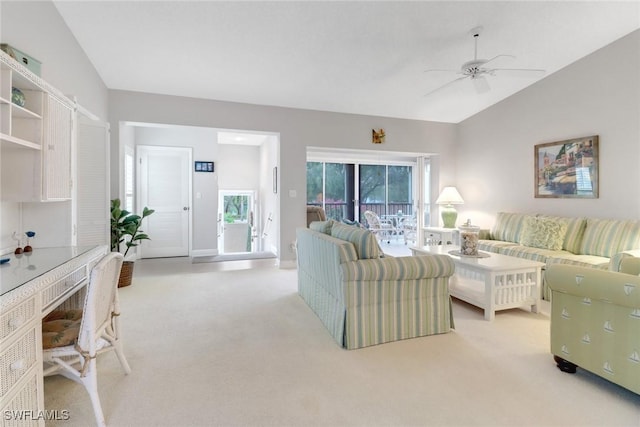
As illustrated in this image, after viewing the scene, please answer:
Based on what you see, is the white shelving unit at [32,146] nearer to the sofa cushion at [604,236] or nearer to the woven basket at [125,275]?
the woven basket at [125,275]

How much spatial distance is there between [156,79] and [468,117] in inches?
203

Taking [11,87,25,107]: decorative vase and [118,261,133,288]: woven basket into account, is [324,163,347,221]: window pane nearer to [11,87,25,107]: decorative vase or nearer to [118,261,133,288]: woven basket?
[118,261,133,288]: woven basket

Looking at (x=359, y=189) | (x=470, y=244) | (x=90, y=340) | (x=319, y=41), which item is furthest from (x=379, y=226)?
(x=90, y=340)

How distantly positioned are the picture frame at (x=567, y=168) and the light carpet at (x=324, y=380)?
7.44 ft

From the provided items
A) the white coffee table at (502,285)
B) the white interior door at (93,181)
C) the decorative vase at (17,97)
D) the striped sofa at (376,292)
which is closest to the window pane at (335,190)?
the white coffee table at (502,285)

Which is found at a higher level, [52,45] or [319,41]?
[319,41]

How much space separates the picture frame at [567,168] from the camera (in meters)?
4.09

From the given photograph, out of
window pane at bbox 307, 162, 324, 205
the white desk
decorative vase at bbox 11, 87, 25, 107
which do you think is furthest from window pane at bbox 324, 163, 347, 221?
the white desk

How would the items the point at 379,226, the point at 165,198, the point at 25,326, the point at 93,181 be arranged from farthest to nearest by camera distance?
the point at 379,226, the point at 165,198, the point at 93,181, the point at 25,326

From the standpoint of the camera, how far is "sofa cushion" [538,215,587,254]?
3.97 meters

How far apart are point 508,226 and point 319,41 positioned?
3757mm

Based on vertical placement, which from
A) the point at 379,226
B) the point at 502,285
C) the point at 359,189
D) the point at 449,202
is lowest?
the point at 502,285

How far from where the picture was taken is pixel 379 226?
771 cm

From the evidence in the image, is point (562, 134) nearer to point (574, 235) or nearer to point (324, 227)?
point (574, 235)
